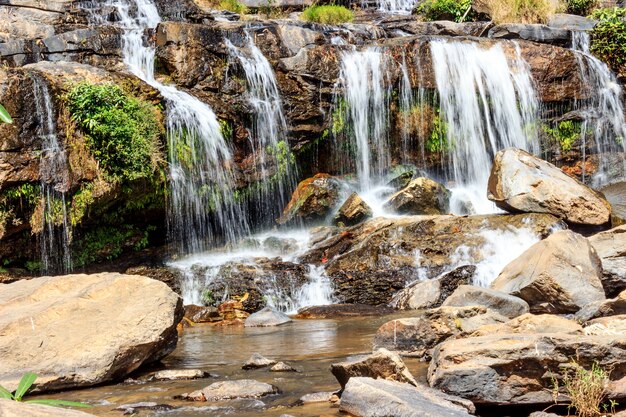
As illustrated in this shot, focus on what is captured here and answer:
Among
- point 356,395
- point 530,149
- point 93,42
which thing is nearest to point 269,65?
point 93,42

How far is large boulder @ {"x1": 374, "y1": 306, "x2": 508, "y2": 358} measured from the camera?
291 inches

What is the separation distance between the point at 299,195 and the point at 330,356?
29.8 feet

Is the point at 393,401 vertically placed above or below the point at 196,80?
below

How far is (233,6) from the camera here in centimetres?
2434

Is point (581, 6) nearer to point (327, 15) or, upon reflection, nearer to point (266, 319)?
point (327, 15)

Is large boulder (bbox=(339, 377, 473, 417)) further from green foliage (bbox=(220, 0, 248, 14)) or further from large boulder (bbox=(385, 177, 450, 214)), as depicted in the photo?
green foliage (bbox=(220, 0, 248, 14))

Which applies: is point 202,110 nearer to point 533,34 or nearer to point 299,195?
point 299,195

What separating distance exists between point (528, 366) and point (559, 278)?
3722mm

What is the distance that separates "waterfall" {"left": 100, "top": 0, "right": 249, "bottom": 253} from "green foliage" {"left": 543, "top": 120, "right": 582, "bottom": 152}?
28.1ft

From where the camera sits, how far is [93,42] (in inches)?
689

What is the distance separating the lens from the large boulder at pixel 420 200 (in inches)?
619

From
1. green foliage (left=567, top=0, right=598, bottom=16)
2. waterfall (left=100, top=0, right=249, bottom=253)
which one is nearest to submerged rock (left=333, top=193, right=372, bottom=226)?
waterfall (left=100, top=0, right=249, bottom=253)

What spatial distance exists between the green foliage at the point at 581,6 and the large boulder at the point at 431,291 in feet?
50.0

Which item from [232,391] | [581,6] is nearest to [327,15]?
[581,6]
